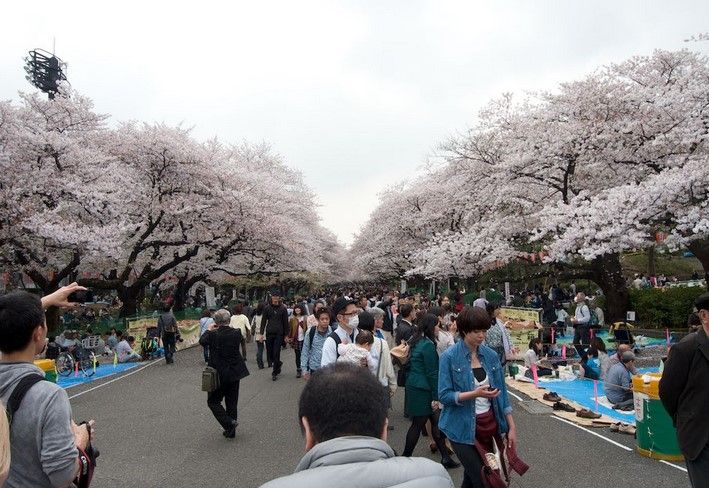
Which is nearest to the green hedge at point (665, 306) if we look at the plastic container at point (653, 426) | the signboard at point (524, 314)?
the signboard at point (524, 314)

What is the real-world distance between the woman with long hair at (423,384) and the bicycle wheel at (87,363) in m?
11.7

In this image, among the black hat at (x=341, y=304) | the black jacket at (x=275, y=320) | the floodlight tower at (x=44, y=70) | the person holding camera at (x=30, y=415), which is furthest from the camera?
the floodlight tower at (x=44, y=70)

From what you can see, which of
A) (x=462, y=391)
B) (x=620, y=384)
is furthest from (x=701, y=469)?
(x=620, y=384)

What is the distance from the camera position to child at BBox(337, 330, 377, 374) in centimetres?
558

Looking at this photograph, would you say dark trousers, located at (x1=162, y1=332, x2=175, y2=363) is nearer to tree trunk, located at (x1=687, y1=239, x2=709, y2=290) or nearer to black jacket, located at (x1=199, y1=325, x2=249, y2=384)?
black jacket, located at (x1=199, y1=325, x2=249, y2=384)

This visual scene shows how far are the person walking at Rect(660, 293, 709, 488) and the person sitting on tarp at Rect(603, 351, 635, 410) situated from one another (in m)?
6.19

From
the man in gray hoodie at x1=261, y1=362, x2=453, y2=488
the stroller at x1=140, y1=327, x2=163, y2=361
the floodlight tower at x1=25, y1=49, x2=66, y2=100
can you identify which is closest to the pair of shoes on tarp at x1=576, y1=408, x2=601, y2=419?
the man in gray hoodie at x1=261, y1=362, x2=453, y2=488

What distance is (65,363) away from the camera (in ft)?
47.8

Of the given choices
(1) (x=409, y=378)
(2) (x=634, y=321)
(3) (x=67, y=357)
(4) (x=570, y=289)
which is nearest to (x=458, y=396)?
(1) (x=409, y=378)

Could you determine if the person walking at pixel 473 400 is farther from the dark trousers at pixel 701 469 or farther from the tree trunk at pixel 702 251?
the tree trunk at pixel 702 251

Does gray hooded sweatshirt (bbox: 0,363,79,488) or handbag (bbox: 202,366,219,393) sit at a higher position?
gray hooded sweatshirt (bbox: 0,363,79,488)

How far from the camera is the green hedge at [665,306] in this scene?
1802 centimetres

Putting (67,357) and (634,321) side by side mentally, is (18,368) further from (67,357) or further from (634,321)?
(634,321)

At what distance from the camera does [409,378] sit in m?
5.77
